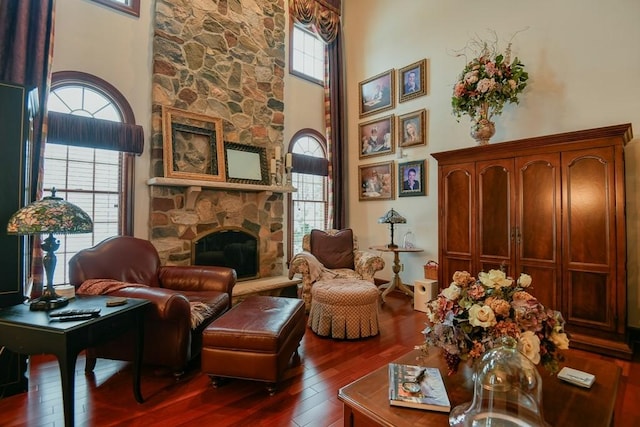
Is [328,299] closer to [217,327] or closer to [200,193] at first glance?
[217,327]

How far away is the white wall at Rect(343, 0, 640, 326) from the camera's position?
3027 millimetres

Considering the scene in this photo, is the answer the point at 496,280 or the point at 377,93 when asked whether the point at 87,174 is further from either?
the point at 377,93

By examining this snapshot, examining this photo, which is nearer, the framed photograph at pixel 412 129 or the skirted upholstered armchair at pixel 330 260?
the skirted upholstered armchair at pixel 330 260

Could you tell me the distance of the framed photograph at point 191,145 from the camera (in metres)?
3.48

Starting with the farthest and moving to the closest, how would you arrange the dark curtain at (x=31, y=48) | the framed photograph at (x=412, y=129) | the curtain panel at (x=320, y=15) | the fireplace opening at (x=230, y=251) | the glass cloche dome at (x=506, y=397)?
the curtain panel at (x=320, y=15) → the framed photograph at (x=412, y=129) → the fireplace opening at (x=230, y=251) → the dark curtain at (x=31, y=48) → the glass cloche dome at (x=506, y=397)

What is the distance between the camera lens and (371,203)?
5223mm

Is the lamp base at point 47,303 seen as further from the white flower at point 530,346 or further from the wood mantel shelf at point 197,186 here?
the white flower at point 530,346

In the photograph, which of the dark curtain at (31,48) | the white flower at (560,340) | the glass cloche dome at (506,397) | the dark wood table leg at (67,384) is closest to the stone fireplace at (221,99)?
the dark curtain at (31,48)

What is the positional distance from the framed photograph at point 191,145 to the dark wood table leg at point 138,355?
1.85m

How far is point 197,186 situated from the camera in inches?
139

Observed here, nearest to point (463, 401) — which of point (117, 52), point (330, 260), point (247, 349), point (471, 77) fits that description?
point (247, 349)

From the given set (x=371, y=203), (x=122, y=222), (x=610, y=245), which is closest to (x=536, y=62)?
(x=610, y=245)

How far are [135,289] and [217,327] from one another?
2.18 ft

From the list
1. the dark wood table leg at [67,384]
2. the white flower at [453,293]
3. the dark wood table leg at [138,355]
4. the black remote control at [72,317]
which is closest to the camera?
the white flower at [453,293]
